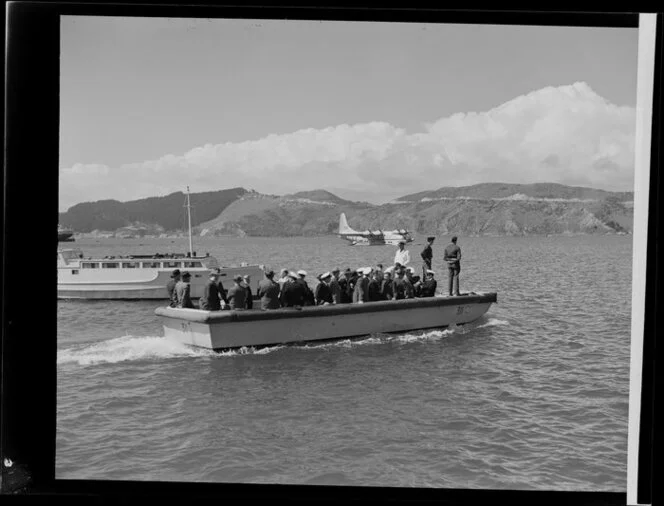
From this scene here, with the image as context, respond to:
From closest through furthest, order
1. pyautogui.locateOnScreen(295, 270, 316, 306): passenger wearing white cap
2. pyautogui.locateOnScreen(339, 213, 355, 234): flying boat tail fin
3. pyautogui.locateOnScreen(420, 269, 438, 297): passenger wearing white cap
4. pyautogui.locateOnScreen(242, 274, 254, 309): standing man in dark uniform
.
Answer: pyautogui.locateOnScreen(242, 274, 254, 309): standing man in dark uniform → pyautogui.locateOnScreen(295, 270, 316, 306): passenger wearing white cap → pyautogui.locateOnScreen(420, 269, 438, 297): passenger wearing white cap → pyautogui.locateOnScreen(339, 213, 355, 234): flying boat tail fin

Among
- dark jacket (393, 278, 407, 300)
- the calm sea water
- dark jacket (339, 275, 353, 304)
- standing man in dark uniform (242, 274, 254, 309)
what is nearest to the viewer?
the calm sea water

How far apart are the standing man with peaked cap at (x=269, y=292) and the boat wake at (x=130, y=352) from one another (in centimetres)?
148

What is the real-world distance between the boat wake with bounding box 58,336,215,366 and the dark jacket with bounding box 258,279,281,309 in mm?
1476

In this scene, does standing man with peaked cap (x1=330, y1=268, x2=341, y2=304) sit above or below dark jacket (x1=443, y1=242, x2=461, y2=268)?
below

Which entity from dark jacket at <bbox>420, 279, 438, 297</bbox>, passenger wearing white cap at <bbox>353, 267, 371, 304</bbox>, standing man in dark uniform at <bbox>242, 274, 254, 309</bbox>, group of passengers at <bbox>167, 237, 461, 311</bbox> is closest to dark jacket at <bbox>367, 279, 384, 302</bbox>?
group of passengers at <bbox>167, 237, 461, 311</bbox>

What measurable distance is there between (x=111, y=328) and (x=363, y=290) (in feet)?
33.8

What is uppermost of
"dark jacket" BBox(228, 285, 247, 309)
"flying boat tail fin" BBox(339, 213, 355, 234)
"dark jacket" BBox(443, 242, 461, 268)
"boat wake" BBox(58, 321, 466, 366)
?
"flying boat tail fin" BBox(339, 213, 355, 234)

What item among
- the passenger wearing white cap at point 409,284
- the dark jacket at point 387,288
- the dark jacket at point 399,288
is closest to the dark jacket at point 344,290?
the dark jacket at point 387,288

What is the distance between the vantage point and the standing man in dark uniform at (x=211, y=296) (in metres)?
12.4

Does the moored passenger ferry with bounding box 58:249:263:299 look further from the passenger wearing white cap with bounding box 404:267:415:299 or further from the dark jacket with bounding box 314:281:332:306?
the dark jacket with bounding box 314:281:332:306

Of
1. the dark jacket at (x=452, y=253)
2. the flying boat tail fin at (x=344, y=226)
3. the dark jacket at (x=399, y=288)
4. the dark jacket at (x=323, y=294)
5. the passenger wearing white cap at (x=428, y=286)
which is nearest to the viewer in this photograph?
the dark jacket at (x=323, y=294)

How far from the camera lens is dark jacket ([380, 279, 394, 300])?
14.1 m

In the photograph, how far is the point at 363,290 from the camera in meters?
13.8

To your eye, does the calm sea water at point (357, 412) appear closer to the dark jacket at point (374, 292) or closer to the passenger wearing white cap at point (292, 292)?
the dark jacket at point (374, 292)
